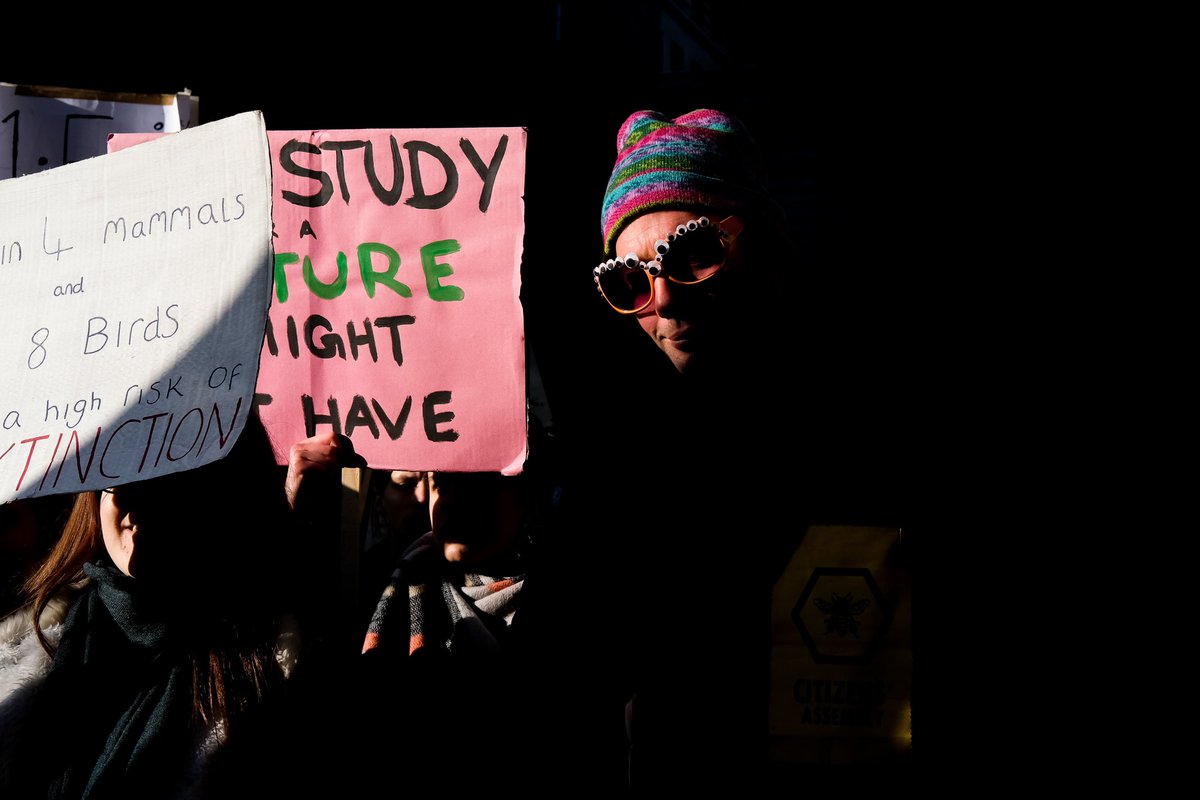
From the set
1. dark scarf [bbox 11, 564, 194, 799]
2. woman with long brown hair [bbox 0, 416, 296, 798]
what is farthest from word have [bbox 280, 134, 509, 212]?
dark scarf [bbox 11, 564, 194, 799]

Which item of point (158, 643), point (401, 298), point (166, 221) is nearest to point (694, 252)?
point (401, 298)

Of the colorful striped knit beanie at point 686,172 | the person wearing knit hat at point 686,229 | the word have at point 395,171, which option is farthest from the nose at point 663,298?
the word have at point 395,171

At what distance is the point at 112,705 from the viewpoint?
143cm

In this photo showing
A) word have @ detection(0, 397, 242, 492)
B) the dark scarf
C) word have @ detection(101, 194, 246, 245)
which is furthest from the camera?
the dark scarf

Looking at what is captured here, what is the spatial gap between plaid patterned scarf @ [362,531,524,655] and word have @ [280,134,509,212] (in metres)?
0.77

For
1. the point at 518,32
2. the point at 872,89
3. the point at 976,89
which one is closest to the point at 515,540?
the point at 976,89

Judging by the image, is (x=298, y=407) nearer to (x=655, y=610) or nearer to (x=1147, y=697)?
(x=655, y=610)

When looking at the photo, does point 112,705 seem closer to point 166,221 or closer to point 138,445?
point 138,445

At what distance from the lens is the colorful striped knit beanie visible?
154cm

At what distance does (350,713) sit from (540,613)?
336 mm

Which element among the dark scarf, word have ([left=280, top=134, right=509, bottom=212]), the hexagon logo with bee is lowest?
the dark scarf

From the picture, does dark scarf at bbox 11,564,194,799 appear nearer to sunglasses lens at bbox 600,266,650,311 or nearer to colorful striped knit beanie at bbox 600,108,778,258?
sunglasses lens at bbox 600,266,650,311

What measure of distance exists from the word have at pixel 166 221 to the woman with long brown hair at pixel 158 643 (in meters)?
0.35

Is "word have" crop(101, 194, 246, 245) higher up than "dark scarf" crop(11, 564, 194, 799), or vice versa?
"word have" crop(101, 194, 246, 245)
